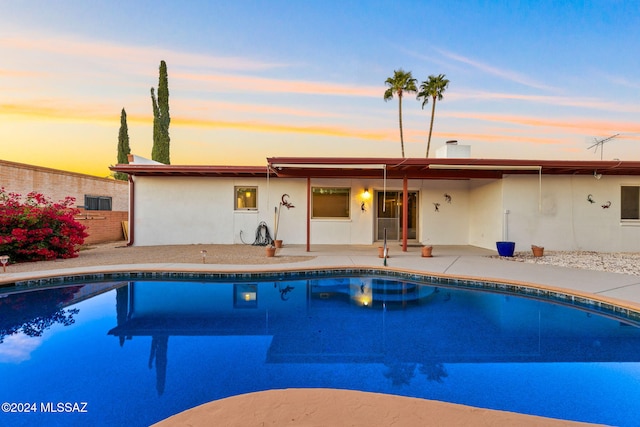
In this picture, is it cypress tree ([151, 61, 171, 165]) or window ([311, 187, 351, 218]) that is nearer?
window ([311, 187, 351, 218])

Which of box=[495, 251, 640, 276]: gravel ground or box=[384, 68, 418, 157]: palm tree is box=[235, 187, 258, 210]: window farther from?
box=[384, 68, 418, 157]: palm tree

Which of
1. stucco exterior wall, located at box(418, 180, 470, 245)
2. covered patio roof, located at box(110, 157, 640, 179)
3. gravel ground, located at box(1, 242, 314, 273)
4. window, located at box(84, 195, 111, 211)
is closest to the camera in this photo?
gravel ground, located at box(1, 242, 314, 273)

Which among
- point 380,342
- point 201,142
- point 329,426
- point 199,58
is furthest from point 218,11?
point 329,426

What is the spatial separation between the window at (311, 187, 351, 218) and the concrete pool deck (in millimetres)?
1321

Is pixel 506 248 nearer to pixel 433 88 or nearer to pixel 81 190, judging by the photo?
pixel 433 88

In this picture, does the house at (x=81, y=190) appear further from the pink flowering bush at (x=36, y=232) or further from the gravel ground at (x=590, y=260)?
the gravel ground at (x=590, y=260)

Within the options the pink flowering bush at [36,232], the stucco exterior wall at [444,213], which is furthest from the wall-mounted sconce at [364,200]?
the pink flowering bush at [36,232]

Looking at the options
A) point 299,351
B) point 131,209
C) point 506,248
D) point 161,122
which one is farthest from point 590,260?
point 161,122

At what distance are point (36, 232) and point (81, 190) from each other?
689 cm

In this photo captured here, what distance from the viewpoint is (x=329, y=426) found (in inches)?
75.1

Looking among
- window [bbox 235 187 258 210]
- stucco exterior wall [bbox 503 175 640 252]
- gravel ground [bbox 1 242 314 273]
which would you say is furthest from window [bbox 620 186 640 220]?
window [bbox 235 187 258 210]

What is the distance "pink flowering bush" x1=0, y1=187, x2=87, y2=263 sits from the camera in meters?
7.80

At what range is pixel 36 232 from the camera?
8.09 metres

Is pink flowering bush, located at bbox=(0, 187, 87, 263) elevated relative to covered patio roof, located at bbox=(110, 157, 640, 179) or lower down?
lower down
